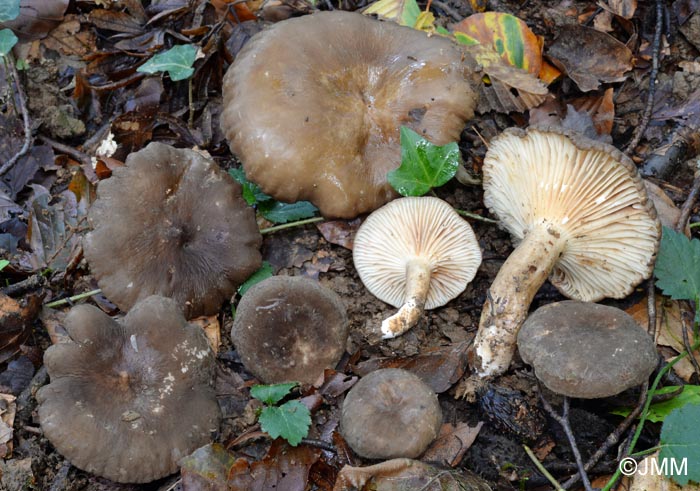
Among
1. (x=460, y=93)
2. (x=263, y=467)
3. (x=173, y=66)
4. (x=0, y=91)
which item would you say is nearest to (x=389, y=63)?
(x=460, y=93)

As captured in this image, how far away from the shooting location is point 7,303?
11.7 ft

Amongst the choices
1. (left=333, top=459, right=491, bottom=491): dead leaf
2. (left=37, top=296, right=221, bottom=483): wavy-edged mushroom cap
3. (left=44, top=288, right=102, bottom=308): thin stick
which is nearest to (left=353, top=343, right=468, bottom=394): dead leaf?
(left=333, top=459, right=491, bottom=491): dead leaf

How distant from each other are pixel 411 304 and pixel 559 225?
96cm

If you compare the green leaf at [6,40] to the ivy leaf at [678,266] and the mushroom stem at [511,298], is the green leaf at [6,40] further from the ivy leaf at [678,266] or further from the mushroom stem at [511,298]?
the ivy leaf at [678,266]

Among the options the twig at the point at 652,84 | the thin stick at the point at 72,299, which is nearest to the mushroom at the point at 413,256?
the twig at the point at 652,84

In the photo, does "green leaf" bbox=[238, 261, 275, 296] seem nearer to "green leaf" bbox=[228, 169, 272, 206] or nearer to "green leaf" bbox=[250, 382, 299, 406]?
"green leaf" bbox=[228, 169, 272, 206]

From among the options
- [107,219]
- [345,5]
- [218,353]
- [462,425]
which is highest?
[345,5]

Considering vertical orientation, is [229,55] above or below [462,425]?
above

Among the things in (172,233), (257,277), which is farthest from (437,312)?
(172,233)

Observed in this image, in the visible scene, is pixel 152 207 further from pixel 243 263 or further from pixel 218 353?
pixel 218 353

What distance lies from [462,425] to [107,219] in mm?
2317

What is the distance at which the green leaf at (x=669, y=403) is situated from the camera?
3.26m

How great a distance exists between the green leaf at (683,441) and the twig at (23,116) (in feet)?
13.8

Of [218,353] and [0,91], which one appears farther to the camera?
[0,91]
